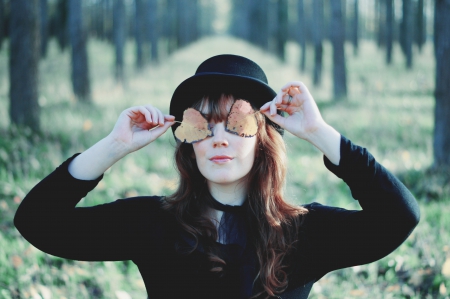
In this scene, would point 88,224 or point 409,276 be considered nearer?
point 88,224

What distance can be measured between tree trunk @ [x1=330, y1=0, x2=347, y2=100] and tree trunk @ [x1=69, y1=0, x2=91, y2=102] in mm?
6964

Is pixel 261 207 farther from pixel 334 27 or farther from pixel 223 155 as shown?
pixel 334 27

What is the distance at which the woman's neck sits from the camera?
2.04 meters

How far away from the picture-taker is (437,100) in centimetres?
611

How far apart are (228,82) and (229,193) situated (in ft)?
1.59

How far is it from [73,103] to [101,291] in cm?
827

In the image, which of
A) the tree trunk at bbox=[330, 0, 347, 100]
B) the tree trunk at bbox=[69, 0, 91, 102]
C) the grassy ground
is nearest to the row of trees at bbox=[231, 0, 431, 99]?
the tree trunk at bbox=[330, 0, 347, 100]

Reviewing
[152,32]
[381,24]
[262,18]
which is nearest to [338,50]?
[152,32]

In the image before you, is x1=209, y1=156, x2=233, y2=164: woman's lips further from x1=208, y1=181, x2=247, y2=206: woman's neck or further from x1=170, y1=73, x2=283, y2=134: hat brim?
x1=170, y1=73, x2=283, y2=134: hat brim

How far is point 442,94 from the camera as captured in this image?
→ 6.04 meters

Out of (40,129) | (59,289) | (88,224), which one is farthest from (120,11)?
(88,224)

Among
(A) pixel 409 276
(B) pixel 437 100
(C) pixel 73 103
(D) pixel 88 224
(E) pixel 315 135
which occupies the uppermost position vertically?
(E) pixel 315 135

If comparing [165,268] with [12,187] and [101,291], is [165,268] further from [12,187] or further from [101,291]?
[12,187]

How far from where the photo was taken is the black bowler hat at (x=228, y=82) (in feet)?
6.41
